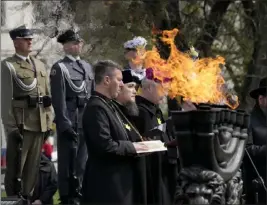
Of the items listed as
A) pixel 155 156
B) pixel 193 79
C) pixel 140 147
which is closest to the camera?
pixel 193 79

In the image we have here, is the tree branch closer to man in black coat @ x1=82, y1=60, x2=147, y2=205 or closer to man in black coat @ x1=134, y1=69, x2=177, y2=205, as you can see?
man in black coat @ x1=134, y1=69, x2=177, y2=205

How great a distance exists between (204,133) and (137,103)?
298 cm

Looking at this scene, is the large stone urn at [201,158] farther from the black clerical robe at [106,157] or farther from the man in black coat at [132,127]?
the man in black coat at [132,127]

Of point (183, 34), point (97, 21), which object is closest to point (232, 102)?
point (97, 21)

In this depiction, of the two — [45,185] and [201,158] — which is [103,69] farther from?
[45,185]

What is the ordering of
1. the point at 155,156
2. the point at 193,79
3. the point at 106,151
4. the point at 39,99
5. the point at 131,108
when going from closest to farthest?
the point at 193,79 < the point at 106,151 < the point at 131,108 < the point at 155,156 < the point at 39,99

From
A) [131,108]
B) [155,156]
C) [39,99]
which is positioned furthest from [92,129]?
[39,99]

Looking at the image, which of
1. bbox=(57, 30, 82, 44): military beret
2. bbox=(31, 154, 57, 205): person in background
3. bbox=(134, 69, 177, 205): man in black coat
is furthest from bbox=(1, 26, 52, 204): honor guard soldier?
bbox=(134, 69, 177, 205): man in black coat

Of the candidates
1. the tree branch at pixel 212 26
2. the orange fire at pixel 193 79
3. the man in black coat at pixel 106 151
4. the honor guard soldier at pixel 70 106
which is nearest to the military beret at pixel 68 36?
the honor guard soldier at pixel 70 106

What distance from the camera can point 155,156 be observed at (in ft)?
31.2

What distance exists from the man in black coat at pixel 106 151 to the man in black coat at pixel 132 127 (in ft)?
0.35

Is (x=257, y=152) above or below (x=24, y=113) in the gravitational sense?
below

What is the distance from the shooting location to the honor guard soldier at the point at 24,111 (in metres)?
11.5

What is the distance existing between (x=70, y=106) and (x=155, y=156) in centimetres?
246
